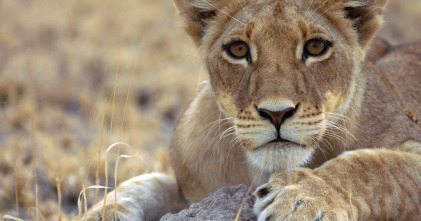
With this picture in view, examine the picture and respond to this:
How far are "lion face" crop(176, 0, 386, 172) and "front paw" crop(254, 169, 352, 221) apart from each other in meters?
0.14

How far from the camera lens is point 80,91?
6.95 metres

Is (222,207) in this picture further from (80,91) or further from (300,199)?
(80,91)

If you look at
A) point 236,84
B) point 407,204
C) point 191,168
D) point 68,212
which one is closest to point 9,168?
point 68,212

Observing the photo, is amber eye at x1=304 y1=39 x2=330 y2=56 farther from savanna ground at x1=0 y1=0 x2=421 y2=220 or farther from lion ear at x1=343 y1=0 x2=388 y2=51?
savanna ground at x1=0 y1=0 x2=421 y2=220

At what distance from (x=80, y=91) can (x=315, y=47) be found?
4.48m

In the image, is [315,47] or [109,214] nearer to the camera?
[315,47]

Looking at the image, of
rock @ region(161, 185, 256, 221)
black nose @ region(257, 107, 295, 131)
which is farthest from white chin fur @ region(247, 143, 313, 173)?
rock @ region(161, 185, 256, 221)

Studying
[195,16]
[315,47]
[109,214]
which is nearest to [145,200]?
[109,214]

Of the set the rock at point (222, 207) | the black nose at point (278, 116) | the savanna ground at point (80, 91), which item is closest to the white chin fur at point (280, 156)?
the black nose at point (278, 116)

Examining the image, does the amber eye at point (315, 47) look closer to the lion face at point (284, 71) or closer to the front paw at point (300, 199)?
the lion face at point (284, 71)

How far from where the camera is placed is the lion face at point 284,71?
104 inches

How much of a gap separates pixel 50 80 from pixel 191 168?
400 centimetres

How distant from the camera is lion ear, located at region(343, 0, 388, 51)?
10.9 ft

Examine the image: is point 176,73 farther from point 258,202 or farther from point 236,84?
point 258,202
